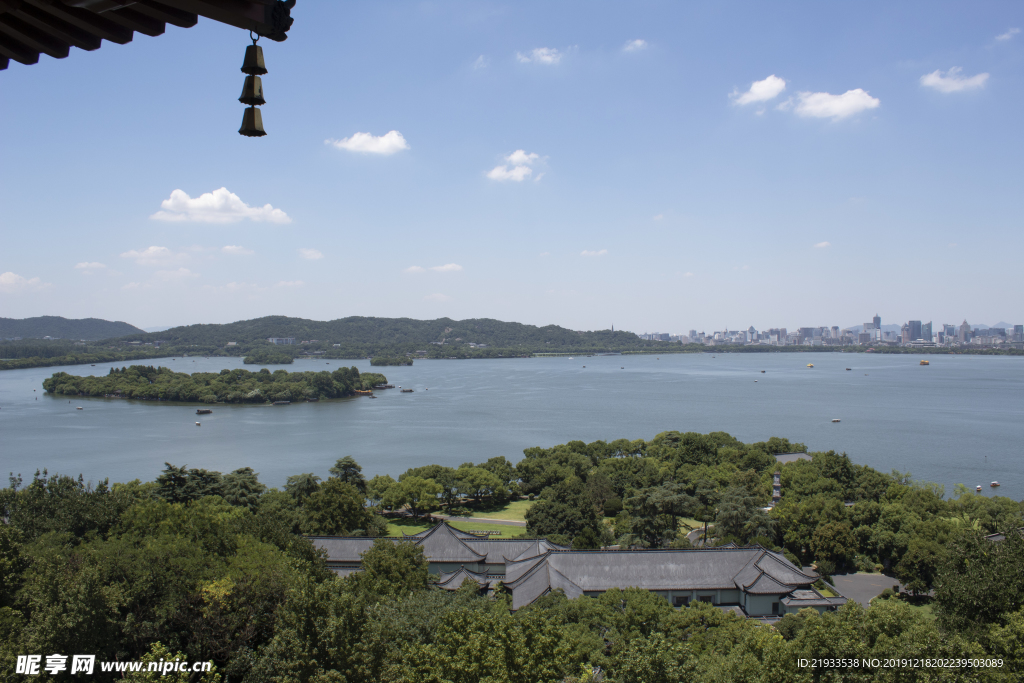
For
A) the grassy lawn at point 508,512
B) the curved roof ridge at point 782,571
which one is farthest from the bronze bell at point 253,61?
the grassy lawn at point 508,512

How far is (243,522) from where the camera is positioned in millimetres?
13320

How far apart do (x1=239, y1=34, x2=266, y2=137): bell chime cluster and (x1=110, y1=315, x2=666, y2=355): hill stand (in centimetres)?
11779

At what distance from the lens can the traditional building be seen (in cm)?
1386

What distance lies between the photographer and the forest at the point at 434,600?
704cm

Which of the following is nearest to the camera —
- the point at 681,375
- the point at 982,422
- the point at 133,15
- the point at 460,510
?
the point at 133,15

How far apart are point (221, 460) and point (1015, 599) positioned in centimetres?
3242

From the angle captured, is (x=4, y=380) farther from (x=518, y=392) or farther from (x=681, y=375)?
(x=681, y=375)

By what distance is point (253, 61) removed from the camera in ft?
8.32

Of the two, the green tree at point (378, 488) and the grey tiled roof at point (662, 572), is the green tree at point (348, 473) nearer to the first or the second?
the green tree at point (378, 488)

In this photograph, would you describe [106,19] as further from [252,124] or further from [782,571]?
[782,571]

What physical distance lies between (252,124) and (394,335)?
14256 cm

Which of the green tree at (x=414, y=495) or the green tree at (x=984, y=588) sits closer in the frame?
the green tree at (x=984, y=588)

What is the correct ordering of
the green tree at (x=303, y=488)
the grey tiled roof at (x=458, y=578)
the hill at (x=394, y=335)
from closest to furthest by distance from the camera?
1. the grey tiled roof at (x=458, y=578)
2. the green tree at (x=303, y=488)
3. the hill at (x=394, y=335)

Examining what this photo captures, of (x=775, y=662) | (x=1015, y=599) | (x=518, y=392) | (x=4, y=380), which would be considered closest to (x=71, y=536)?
(x=775, y=662)
